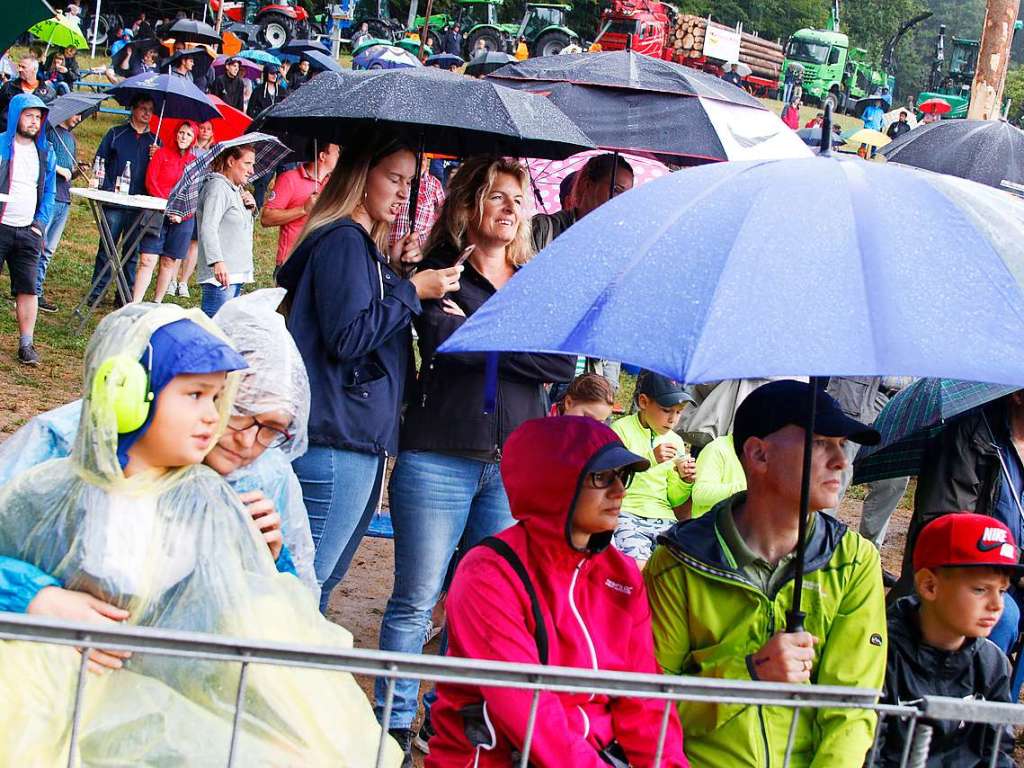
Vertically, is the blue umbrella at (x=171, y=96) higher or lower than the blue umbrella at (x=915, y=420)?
higher

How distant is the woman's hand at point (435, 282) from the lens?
3963 millimetres

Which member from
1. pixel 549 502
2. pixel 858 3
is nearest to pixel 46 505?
pixel 549 502

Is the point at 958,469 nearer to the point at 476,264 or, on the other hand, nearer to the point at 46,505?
the point at 476,264

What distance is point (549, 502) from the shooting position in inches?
120

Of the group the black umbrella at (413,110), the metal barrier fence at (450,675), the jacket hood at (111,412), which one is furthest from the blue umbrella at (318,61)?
the metal barrier fence at (450,675)

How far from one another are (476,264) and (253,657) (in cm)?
239

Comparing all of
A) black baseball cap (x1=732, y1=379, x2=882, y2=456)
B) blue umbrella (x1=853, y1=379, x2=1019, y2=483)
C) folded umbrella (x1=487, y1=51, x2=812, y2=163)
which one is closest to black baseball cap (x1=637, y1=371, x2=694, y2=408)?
blue umbrella (x1=853, y1=379, x2=1019, y2=483)

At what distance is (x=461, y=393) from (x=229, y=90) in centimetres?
2024

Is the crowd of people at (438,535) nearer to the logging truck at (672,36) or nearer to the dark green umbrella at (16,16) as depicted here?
the dark green umbrella at (16,16)

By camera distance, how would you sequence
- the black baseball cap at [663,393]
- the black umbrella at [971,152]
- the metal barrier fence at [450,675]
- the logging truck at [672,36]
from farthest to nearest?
the logging truck at [672,36] < the black umbrella at [971,152] < the black baseball cap at [663,393] < the metal barrier fence at [450,675]

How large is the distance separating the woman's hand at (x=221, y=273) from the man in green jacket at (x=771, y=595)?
6.69m

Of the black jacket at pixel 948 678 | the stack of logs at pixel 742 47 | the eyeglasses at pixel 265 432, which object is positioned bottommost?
the black jacket at pixel 948 678

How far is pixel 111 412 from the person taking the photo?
2395 millimetres

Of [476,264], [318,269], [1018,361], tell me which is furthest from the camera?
[476,264]
